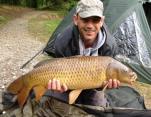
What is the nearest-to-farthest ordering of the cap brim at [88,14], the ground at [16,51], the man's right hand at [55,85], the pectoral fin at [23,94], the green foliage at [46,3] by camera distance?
the man's right hand at [55,85], the pectoral fin at [23,94], the cap brim at [88,14], the ground at [16,51], the green foliage at [46,3]

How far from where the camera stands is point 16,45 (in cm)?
1277

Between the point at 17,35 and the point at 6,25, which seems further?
the point at 6,25

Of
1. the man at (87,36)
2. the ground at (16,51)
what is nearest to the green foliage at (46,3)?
the ground at (16,51)

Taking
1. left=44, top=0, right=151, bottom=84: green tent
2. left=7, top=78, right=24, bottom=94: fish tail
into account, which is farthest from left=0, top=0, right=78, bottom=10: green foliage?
left=7, top=78, right=24, bottom=94: fish tail

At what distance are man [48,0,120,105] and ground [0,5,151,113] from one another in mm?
2609

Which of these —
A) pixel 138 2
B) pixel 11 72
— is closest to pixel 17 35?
pixel 11 72

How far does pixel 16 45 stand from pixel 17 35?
2374 mm

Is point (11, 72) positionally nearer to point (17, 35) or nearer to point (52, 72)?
point (52, 72)

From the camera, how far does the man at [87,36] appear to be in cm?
388

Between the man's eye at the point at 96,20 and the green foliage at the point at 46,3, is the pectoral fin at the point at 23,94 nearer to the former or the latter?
the man's eye at the point at 96,20

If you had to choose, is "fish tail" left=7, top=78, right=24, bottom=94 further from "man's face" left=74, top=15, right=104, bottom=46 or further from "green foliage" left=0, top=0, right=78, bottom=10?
"green foliage" left=0, top=0, right=78, bottom=10

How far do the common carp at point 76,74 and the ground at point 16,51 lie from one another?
2.94 metres

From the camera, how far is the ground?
7.51 metres

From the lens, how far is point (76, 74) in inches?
141
